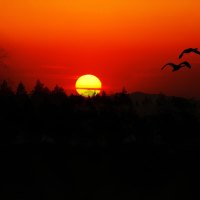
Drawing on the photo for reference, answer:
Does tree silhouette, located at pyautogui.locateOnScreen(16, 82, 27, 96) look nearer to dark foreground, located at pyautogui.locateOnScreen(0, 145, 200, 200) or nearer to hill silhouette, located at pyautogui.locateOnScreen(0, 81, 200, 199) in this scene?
hill silhouette, located at pyautogui.locateOnScreen(0, 81, 200, 199)

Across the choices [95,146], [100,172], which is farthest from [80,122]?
[100,172]

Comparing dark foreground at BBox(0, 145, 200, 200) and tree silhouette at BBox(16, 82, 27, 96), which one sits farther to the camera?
tree silhouette at BBox(16, 82, 27, 96)

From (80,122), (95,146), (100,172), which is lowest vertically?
(100,172)

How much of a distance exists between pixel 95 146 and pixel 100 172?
1889cm

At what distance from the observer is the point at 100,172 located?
3007 inches

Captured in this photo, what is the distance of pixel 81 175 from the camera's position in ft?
241

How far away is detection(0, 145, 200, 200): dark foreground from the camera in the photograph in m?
63.7

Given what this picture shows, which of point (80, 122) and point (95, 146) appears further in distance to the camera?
point (80, 122)

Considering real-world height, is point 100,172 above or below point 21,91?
below

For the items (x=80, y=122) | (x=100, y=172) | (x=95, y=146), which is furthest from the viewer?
(x=80, y=122)

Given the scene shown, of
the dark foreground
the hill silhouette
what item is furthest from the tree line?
the dark foreground

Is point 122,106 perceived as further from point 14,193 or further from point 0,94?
point 14,193

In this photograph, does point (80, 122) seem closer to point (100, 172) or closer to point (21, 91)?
point (21, 91)

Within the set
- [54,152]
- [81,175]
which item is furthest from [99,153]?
[81,175]
